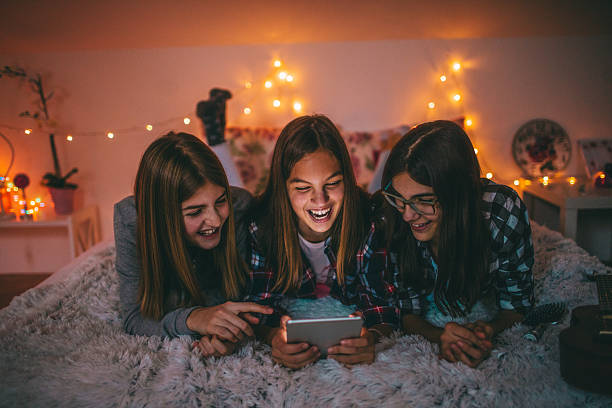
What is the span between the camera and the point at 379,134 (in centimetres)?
227

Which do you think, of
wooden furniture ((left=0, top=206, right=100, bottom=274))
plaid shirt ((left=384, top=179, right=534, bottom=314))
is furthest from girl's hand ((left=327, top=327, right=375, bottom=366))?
wooden furniture ((left=0, top=206, right=100, bottom=274))

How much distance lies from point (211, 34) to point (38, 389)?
2.02 m

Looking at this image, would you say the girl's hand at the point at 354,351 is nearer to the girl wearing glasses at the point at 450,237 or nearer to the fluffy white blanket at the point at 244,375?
the fluffy white blanket at the point at 244,375

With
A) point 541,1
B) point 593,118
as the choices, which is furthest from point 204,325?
point 593,118

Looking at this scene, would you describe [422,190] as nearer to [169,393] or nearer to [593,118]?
[169,393]

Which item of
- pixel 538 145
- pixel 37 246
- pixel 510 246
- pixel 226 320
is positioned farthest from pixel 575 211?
pixel 37 246

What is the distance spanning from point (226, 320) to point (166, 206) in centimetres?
33

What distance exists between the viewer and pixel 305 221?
3.67 feet

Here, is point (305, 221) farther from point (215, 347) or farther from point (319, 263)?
point (215, 347)

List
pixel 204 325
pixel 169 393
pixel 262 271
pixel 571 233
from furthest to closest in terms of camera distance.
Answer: pixel 571 233
pixel 262 271
pixel 204 325
pixel 169 393

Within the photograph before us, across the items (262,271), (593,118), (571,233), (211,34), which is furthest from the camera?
(593,118)

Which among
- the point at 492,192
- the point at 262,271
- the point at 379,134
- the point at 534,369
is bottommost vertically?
the point at 534,369

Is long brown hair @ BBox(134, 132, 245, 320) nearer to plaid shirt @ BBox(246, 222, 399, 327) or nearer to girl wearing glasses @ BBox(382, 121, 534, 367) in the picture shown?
plaid shirt @ BBox(246, 222, 399, 327)

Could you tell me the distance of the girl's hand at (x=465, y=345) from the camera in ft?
2.66
